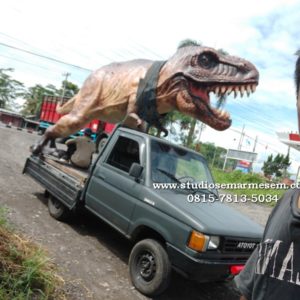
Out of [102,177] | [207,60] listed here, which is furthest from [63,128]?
[207,60]

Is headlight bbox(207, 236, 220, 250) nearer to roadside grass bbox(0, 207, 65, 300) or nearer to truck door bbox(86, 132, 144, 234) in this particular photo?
truck door bbox(86, 132, 144, 234)

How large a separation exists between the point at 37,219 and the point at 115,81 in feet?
8.43

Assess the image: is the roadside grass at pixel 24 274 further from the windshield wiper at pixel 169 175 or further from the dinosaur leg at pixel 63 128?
the dinosaur leg at pixel 63 128

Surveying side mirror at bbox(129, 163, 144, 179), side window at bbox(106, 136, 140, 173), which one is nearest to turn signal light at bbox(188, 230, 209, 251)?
side mirror at bbox(129, 163, 144, 179)

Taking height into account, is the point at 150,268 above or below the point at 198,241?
below

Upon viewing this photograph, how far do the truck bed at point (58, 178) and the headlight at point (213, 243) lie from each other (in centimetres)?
225

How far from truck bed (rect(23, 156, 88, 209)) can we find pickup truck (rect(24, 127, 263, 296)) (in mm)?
16

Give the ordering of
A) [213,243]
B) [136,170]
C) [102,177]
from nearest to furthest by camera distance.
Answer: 1. [213,243]
2. [136,170]
3. [102,177]

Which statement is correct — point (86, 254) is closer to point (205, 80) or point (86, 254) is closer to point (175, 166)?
point (175, 166)

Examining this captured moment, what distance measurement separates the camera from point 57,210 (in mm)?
5973

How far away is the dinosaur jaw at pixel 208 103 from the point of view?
5.57 metres

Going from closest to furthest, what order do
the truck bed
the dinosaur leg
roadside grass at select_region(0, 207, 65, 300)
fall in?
roadside grass at select_region(0, 207, 65, 300) → the truck bed → the dinosaur leg

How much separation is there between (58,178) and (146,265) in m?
2.40

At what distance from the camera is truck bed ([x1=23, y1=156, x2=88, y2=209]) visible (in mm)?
5430
